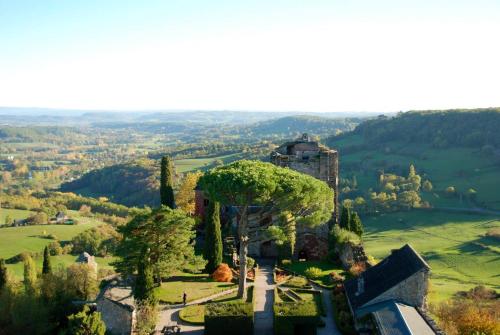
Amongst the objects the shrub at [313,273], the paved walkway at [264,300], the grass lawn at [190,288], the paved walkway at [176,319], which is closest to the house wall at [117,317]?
the paved walkway at [176,319]

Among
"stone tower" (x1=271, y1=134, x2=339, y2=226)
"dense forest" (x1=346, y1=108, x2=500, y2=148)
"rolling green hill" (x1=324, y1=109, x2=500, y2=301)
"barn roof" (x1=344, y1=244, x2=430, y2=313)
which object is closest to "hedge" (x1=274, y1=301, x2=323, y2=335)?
"barn roof" (x1=344, y1=244, x2=430, y2=313)

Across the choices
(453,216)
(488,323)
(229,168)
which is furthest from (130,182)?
(488,323)

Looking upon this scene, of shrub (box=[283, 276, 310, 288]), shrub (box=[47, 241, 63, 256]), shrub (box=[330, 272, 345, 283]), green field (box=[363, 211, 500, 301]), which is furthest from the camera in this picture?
shrub (box=[47, 241, 63, 256])

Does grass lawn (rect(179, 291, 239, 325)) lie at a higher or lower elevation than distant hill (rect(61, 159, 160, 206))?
higher

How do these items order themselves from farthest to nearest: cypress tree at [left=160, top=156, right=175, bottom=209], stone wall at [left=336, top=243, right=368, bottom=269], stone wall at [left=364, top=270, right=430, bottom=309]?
1. cypress tree at [left=160, top=156, right=175, bottom=209]
2. stone wall at [left=336, top=243, right=368, bottom=269]
3. stone wall at [left=364, top=270, right=430, bottom=309]

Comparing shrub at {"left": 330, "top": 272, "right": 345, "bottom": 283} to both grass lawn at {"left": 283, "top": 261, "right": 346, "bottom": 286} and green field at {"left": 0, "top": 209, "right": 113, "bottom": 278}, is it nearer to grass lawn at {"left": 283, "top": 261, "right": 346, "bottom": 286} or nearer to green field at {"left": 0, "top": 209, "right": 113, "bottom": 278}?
grass lawn at {"left": 283, "top": 261, "right": 346, "bottom": 286}

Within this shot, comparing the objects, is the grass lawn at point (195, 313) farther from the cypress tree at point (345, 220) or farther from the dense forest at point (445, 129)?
the dense forest at point (445, 129)

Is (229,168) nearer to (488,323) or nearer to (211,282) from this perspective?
(211,282)
